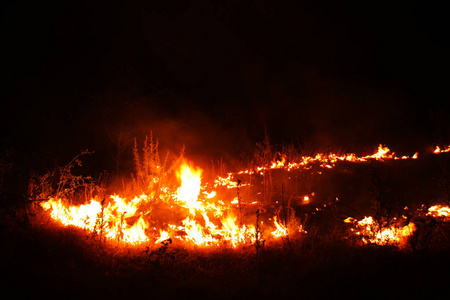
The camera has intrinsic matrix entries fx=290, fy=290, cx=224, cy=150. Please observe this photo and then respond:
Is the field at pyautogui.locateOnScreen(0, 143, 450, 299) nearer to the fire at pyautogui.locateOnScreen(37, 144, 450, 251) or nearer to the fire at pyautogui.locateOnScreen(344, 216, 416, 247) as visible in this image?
the fire at pyautogui.locateOnScreen(344, 216, 416, 247)

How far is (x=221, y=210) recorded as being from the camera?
701 cm

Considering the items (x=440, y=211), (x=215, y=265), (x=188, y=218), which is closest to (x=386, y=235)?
(x=440, y=211)

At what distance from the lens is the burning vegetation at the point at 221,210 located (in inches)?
200

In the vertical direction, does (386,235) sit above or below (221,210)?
below

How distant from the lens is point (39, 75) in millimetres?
12766

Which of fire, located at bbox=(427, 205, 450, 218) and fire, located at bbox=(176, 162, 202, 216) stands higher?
fire, located at bbox=(176, 162, 202, 216)

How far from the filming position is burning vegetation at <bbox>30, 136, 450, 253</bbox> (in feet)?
16.7

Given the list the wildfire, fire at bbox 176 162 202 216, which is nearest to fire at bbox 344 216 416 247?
the wildfire

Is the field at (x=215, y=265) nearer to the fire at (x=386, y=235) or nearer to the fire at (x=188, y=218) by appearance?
the fire at (x=386, y=235)

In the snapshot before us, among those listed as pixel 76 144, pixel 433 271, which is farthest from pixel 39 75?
pixel 433 271

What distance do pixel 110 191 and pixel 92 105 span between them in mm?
5553

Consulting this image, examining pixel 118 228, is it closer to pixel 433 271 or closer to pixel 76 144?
pixel 433 271

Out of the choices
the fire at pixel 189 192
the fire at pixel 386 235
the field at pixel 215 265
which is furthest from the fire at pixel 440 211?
the fire at pixel 189 192

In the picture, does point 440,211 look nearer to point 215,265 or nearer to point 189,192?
point 215,265
